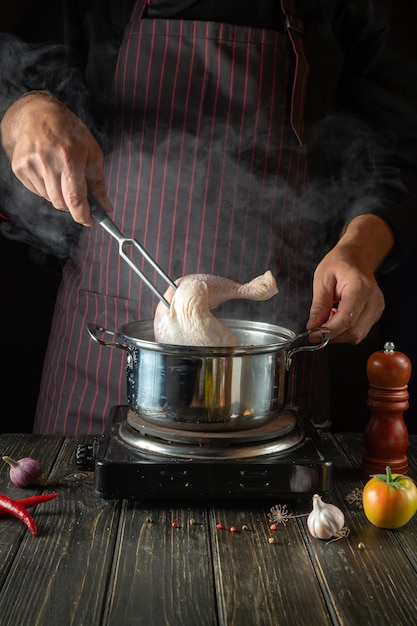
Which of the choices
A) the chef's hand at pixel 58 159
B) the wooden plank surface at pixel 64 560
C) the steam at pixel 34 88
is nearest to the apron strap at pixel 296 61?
the steam at pixel 34 88

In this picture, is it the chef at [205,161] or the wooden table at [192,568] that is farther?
the chef at [205,161]

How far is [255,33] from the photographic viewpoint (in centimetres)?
198

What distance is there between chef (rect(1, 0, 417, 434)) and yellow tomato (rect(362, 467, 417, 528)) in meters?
0.75

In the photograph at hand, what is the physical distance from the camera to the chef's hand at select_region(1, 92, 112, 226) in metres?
1.52

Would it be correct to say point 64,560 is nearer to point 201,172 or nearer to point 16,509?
point 16,509

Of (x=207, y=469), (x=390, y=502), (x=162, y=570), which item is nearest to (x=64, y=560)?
(x=162, y=570)

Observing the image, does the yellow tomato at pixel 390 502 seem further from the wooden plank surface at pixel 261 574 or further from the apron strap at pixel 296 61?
the apron strap at pixel 296 61

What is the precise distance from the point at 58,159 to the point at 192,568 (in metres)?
0.84

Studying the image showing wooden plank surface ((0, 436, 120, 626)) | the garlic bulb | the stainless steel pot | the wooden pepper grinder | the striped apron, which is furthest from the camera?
the striped apron

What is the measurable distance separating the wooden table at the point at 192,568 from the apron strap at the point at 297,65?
3.43 feet

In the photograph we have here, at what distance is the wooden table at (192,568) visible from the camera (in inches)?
38.8

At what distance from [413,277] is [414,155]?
0.62 m

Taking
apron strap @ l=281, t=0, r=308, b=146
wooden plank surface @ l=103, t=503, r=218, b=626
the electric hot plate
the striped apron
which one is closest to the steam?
the striped apron

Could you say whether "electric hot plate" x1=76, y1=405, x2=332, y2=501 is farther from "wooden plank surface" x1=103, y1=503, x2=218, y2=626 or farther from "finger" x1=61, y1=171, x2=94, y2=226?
"finger" x1=61, y1=171, x2=94, y2=226
